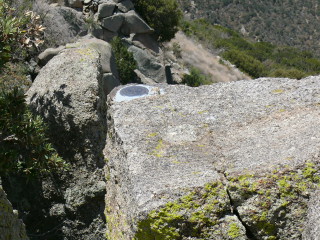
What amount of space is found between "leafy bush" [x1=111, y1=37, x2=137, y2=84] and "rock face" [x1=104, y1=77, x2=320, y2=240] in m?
11.8

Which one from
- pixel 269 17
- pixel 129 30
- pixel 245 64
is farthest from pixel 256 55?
pixel 129 30

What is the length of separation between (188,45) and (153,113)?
2517 cm

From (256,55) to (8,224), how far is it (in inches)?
1560

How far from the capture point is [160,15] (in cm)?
2267

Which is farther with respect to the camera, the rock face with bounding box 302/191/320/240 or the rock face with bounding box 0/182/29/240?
the rock face with bounding box 0/182/29/240

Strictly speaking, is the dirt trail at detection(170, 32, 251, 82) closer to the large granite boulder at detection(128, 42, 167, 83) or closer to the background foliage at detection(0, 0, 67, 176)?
the large granite boulder at detection(128, 42, 167, 83)

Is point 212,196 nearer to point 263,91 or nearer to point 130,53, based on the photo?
point 263,91

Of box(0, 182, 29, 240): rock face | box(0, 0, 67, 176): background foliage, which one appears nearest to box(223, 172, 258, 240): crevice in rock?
box(0, 182, 29, 240): rock face

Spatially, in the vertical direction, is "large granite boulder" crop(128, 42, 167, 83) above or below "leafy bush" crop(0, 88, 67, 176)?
below

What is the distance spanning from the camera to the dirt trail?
26422mm

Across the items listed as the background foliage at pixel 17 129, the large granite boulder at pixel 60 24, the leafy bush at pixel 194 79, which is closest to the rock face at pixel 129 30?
the large granite boulder at pixel 60 24

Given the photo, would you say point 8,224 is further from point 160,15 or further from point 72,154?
point 160,15

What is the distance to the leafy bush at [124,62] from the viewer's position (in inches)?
672

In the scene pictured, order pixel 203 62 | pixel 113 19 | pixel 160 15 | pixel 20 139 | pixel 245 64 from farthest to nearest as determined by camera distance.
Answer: pixel 245 64 → pixel 203 62 → pixel 160 15 → pixel 113 19 → pixel 20 139
